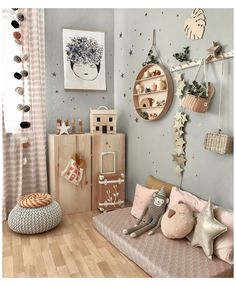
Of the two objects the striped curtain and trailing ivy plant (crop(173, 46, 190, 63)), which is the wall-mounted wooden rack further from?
the striped curtain

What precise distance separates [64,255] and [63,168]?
1.07 meters

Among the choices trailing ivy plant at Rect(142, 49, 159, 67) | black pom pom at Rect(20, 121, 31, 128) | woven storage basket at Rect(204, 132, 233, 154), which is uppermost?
trailing ivy plant at Rect(142, 49, 159, 67)

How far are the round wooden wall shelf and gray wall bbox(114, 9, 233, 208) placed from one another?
8cm

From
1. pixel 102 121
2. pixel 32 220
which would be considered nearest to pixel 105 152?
pixel 102 121

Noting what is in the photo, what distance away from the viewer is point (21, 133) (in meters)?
3.10

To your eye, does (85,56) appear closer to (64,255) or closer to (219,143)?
(219,143)

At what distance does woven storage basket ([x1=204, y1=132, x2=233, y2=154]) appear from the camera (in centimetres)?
197

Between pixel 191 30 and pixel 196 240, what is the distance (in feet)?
5.27

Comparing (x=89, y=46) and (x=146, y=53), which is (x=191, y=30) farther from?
(x=89, y=46)

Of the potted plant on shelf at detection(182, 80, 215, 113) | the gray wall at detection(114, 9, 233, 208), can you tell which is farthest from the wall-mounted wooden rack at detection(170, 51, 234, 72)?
the potted plant on shelf at detection(182, 80, 215, 113)

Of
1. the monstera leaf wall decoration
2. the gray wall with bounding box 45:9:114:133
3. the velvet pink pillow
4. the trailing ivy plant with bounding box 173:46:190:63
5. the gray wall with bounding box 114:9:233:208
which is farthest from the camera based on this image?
the gray wall with bounding box 45:9:114:133

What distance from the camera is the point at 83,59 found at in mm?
3410

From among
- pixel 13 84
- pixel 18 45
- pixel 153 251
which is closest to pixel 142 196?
pixel 153 251

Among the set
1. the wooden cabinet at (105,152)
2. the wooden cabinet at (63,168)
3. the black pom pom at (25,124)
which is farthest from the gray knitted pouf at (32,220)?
the black pom pom at (25,124)
